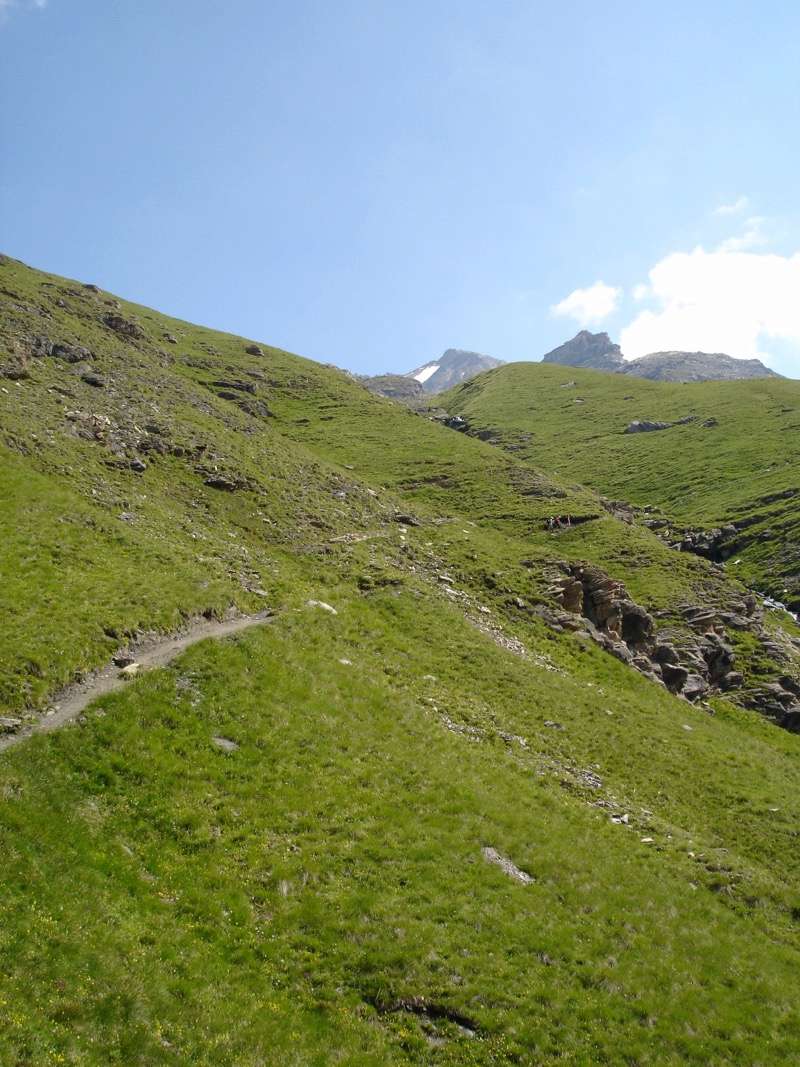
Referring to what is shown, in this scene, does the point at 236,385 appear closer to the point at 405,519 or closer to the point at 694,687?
the point at 405,519

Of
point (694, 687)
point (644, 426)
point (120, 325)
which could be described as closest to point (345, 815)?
point (694, 687)

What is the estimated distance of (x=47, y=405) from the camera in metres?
47.2

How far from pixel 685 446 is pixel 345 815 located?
108378mm

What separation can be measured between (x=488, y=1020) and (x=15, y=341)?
61133mm

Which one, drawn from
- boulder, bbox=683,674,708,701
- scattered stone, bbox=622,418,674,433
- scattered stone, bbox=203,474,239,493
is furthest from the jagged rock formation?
scattered stone, bbox=622,418,674,433

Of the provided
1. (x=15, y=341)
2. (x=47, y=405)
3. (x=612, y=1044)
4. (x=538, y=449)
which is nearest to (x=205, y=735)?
(x=612, y=1044)

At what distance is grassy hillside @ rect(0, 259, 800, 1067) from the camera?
1420 cm

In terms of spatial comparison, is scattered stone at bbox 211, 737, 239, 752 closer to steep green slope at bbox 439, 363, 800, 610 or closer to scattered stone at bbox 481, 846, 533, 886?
scattered stone at bbox 481, 846, 533, 886

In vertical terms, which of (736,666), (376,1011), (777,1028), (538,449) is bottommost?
(376,1011)

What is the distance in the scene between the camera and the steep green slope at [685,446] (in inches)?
2977

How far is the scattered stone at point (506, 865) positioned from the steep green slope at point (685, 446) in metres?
54.0

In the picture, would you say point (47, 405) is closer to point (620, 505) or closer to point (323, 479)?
point (323, 479)

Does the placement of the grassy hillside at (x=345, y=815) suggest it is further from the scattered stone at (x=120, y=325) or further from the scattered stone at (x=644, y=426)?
the scattered stone at (x=644, y=426)

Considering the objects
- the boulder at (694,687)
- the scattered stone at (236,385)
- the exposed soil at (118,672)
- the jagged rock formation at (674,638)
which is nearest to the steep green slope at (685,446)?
the jagged rock formation at (674,638)
